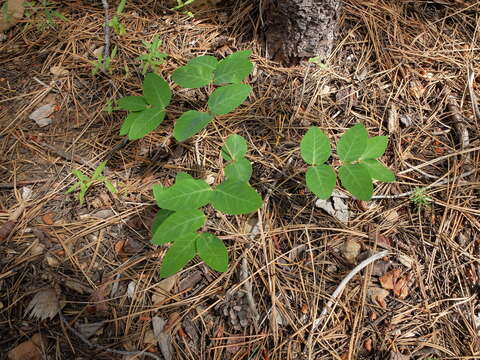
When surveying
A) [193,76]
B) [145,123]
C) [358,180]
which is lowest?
[358,180]

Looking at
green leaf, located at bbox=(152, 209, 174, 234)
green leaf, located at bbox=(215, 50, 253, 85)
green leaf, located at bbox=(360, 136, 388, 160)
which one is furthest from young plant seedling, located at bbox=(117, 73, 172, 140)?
green leaf, located at bbox=(360, 136, 388, 160)

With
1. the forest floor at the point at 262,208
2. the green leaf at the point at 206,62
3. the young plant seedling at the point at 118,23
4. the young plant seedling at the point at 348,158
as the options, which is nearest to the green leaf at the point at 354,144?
the young plant seedling at the point at 348,158

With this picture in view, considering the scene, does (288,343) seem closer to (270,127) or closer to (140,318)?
(140,318)

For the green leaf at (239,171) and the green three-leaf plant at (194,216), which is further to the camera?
the green leaf at (239,171)

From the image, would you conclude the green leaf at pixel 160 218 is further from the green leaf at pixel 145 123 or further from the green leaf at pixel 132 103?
the green leaf at pixel 132 103

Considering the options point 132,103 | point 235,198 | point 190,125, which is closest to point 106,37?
point 132,103

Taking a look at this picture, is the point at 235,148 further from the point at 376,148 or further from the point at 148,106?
the point at 376,148

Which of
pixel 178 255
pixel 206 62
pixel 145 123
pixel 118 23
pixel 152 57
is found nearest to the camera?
pixel 178 255
